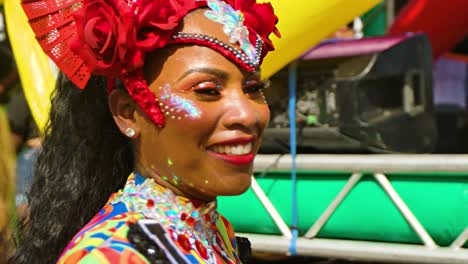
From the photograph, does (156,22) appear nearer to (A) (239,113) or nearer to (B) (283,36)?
(A) (239,113)

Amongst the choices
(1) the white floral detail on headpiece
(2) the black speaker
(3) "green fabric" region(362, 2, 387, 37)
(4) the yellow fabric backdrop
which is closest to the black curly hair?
(1) the white floral detail on headpiece

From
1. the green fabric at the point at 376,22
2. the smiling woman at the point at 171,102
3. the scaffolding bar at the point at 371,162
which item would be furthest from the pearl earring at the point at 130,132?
the green fabric at the point at 376,22

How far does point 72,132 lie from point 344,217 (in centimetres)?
113

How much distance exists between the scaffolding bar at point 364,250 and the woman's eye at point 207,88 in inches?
44.9

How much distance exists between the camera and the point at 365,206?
2.29m

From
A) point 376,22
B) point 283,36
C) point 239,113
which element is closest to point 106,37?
point 239,113

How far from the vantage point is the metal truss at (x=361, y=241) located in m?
2.12

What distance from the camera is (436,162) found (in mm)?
2115

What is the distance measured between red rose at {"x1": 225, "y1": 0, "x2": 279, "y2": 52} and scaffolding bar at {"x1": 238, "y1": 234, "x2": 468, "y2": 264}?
1028mm

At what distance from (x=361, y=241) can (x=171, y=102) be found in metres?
1.21

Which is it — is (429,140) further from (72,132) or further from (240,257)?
(72,132)

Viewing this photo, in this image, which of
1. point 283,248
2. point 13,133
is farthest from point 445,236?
point 13,133

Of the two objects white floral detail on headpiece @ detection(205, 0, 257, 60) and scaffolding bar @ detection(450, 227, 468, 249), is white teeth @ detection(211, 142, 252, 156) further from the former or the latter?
scaffolding bar @ detection(450, 227, 468, 249)

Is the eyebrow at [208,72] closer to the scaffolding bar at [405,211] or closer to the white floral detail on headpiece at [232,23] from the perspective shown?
the white floral detail on headpiece at [232,23]
